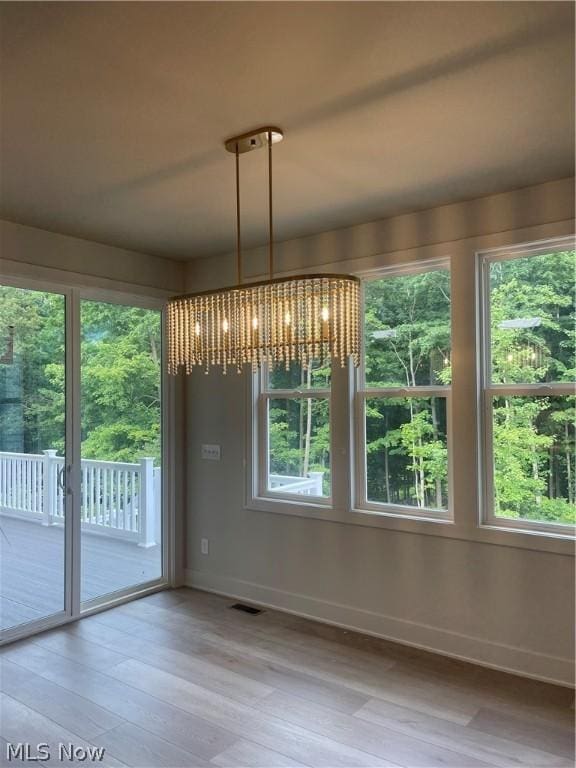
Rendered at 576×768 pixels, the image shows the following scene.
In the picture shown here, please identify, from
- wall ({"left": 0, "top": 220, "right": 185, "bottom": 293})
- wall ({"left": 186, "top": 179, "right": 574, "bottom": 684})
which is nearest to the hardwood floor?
wall ({"left": 186, "top": 179, "right": 574, "bottom": 684})

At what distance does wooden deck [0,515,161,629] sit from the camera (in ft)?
11.2

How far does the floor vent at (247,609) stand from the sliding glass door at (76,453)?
75 centimetres

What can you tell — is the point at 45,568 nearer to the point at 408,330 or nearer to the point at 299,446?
the point at 299,446

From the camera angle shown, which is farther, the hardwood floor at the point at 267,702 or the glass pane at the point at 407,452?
the glass pane at the point at 407,452

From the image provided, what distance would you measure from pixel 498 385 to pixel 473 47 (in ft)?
6.01

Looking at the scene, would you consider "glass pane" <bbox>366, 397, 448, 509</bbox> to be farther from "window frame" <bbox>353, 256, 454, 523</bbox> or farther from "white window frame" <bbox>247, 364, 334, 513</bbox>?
"white window frame" <bbox>247, 364, 334, 513</bbox>

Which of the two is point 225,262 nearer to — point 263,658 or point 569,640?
point 263,658

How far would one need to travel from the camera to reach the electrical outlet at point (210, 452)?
14.1 feet

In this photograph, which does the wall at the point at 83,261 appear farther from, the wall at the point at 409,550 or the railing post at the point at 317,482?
the railing post at the point at 317,482

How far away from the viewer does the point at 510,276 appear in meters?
3.07

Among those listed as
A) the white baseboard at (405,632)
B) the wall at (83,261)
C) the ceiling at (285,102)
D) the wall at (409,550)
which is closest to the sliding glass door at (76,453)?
the wall at (83,261)

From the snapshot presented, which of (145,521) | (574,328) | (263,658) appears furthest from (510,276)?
(145,521)

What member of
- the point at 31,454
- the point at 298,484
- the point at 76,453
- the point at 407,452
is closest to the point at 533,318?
the point at 407,452

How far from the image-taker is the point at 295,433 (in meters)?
3.94
